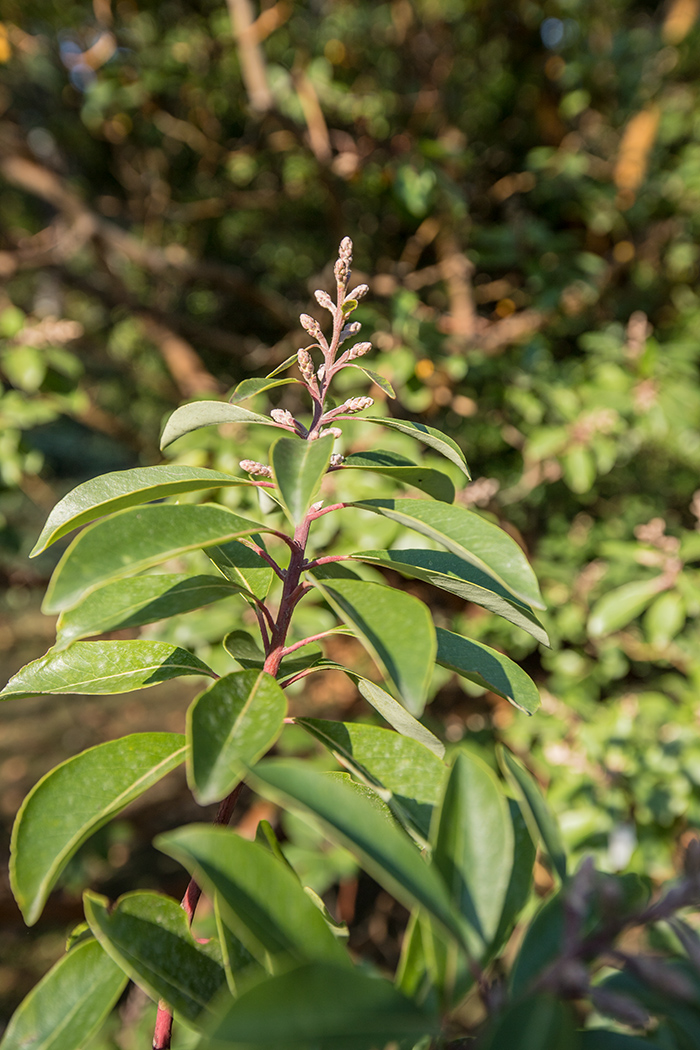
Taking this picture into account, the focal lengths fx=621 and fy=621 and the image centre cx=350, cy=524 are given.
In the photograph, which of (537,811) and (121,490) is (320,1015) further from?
(121,490)

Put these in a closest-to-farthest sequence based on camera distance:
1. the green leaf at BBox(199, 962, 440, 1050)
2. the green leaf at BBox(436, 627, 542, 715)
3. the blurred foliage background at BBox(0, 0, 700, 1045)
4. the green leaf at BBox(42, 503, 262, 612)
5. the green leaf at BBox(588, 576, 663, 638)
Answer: the green leaf at BBox(199, 962, 440, 1050), the green leaf at BBox(42, 503, 262, 612), the green leaf at BBox(436, 627, 542, 715), the green leaf at BBox(588, 576, 663, 638), the blurred foliage background at BBox(0, 0, 700, 1045)

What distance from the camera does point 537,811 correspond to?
395mm

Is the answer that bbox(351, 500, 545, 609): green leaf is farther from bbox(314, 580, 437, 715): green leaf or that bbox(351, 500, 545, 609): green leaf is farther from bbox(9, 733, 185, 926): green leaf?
bbox(9, 733, 185, 926): green leaf

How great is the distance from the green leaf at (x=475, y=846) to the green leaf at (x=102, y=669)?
0.25m

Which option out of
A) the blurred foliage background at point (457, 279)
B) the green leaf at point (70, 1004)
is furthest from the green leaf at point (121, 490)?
the blurred foliage background at point (457, 279)

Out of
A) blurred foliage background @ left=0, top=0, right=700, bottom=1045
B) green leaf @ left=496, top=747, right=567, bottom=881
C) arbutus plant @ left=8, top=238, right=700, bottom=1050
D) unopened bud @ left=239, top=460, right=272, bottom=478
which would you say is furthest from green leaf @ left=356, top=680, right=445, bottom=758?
blurred foliage background @ left=0, top=0, right=700, bottom=1045

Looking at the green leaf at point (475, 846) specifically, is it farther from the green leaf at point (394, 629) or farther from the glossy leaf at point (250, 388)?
the glossy leaf at point (250, 388)

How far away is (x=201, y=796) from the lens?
0.36 m

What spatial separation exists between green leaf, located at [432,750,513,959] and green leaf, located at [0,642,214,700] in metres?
0.25

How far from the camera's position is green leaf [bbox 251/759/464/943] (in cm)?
32

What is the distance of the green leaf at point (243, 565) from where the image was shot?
0.58 meters

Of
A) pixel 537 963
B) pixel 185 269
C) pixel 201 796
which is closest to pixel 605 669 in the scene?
pixel 537 963

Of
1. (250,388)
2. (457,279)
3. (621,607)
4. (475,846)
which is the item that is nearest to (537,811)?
(475,846)

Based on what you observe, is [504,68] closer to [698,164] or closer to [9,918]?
[698,164]
